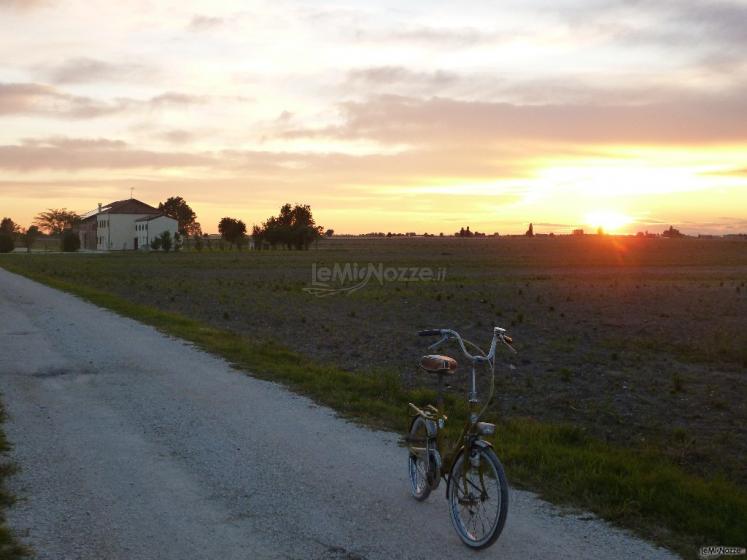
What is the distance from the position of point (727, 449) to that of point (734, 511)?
2754 millimetres

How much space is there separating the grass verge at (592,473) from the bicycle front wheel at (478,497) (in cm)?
139

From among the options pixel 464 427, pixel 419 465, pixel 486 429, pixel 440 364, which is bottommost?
pixel 419 465

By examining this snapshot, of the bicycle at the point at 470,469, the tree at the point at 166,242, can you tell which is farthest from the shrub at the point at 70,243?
the bicycle at the point at 470,469

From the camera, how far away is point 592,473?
7.48 m

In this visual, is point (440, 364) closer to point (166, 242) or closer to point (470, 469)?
point (470, 469)

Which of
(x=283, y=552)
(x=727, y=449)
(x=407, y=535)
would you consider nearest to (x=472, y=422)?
(x=407, y=535)

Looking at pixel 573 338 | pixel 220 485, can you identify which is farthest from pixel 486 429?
pixel 573 338

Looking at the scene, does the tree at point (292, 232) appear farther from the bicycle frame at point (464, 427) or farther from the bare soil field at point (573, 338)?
the bicycle frame at point (464, 427)

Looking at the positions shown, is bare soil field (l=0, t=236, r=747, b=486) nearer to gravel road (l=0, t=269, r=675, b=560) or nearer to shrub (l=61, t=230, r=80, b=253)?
gravel road (l=0, t=269, r=675, b=560)

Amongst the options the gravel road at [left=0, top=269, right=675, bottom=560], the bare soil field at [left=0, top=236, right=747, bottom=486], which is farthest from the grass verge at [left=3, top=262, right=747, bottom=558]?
Result: the bare soil field at [left=0, top=236, right=747, bottom=486]

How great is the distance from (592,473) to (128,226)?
132 meters

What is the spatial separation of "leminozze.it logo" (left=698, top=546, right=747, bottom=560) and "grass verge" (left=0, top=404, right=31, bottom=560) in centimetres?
514

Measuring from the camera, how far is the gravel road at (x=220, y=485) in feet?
18.3

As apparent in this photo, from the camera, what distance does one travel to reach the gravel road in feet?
18.3
